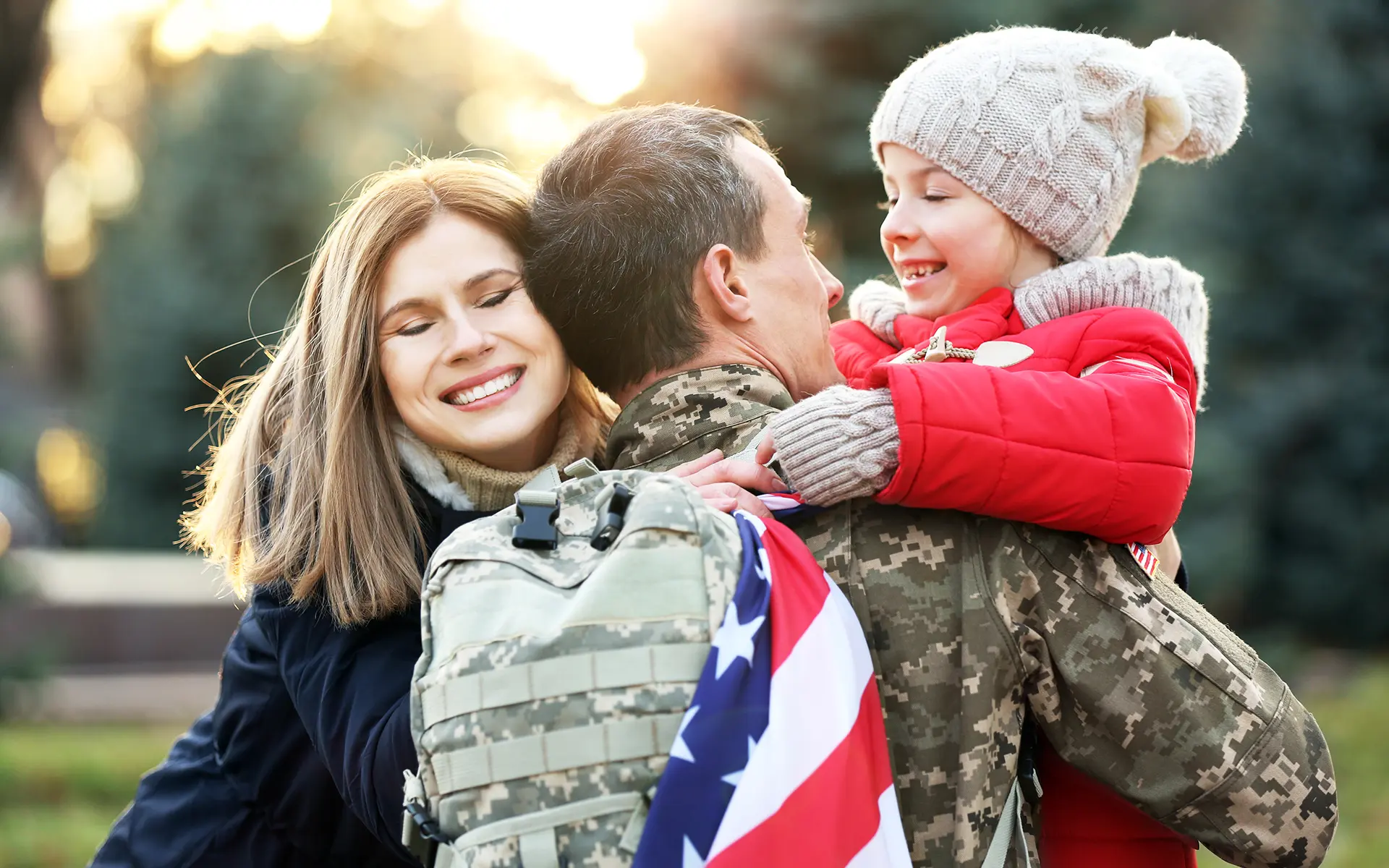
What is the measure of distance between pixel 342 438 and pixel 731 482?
36.6 inches

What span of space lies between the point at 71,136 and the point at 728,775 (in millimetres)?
25139

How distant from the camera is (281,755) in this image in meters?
2.85

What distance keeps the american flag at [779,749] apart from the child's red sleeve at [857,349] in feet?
3.12

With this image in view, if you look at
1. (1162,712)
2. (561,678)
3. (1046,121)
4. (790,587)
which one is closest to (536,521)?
(561,678)

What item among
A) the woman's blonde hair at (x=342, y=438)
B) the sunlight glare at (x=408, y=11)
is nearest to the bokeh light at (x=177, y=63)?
the sunlight glare at (x=408, y=11)

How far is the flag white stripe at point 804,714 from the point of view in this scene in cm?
179

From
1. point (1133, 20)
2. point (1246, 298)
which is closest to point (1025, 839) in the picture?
point (1133, 20)

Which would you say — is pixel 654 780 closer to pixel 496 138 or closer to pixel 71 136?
pixel 496 138

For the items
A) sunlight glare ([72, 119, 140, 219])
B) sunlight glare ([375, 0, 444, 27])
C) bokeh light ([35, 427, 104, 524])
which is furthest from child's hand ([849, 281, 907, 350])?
sunlight glare ([375, 0, 444, 27])

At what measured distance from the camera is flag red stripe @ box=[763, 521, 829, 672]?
75.5 inches

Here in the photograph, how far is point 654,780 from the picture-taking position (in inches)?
70.3

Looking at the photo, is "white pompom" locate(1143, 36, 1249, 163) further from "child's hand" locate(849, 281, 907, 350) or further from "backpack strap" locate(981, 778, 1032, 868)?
"backpack strap" locate(981, 778, 1032, 868)

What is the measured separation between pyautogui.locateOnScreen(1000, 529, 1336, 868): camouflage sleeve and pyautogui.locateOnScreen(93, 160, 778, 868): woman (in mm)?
1128

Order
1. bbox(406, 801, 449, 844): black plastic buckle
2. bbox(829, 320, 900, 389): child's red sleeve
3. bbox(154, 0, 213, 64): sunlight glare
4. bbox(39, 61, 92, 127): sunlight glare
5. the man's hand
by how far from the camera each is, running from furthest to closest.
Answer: bbox(39, 61, 92, 127): sunlight glare < bbox(154, 0, 213, 64): sunlight glare < bbox(829, 320, 900, 389): child's red sleeve < the man's hand < bbox(406, 801, 449, 844): black plastic buckle
